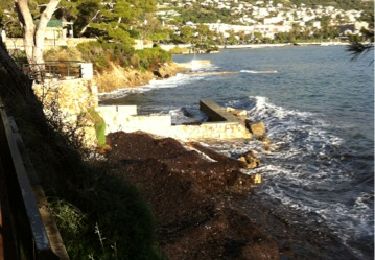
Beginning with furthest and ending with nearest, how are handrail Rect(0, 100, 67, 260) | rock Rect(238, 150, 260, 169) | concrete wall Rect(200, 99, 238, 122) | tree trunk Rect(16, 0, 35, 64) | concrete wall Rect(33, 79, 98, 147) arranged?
concrete wall Rect(200, 99, 238, 122)
tree trunk Rect(16, 0, 35, 64)
rock Rect(238, 150, 260, 169)
concrete wall Rect(33, 79, 98, 147)
handrail Rect(0, 100, 67, 260)

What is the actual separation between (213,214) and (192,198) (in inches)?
46.6

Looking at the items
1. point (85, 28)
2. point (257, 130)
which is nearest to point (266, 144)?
point (257, 130)

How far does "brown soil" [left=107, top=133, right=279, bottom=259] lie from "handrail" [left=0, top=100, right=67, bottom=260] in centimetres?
487

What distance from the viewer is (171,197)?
40.9 ft

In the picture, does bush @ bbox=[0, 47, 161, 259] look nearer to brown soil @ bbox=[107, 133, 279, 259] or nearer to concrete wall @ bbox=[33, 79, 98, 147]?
brown soil @ bbox=[107, 133, 279, 259]

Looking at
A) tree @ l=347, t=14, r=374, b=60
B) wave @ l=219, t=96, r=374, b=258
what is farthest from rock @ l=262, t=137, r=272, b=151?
tree @ l=347, t=14, r=374, b=60

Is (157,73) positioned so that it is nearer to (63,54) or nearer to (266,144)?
(63,54)

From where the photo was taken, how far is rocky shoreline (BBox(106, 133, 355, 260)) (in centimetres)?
978

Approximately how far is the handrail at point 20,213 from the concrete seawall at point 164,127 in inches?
662

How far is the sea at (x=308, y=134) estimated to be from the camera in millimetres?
13156

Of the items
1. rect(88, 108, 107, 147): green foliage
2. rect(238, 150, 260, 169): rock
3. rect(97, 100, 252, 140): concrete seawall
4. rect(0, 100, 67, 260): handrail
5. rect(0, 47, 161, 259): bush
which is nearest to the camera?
rect(0, 100, 67, 260): handrail

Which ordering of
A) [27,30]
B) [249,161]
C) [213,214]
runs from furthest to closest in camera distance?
1. [27,30]
2. [249,161]
3. [213,214]

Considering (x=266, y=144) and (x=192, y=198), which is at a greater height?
(x=192, y=198)

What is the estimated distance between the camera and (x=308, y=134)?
916 inches
